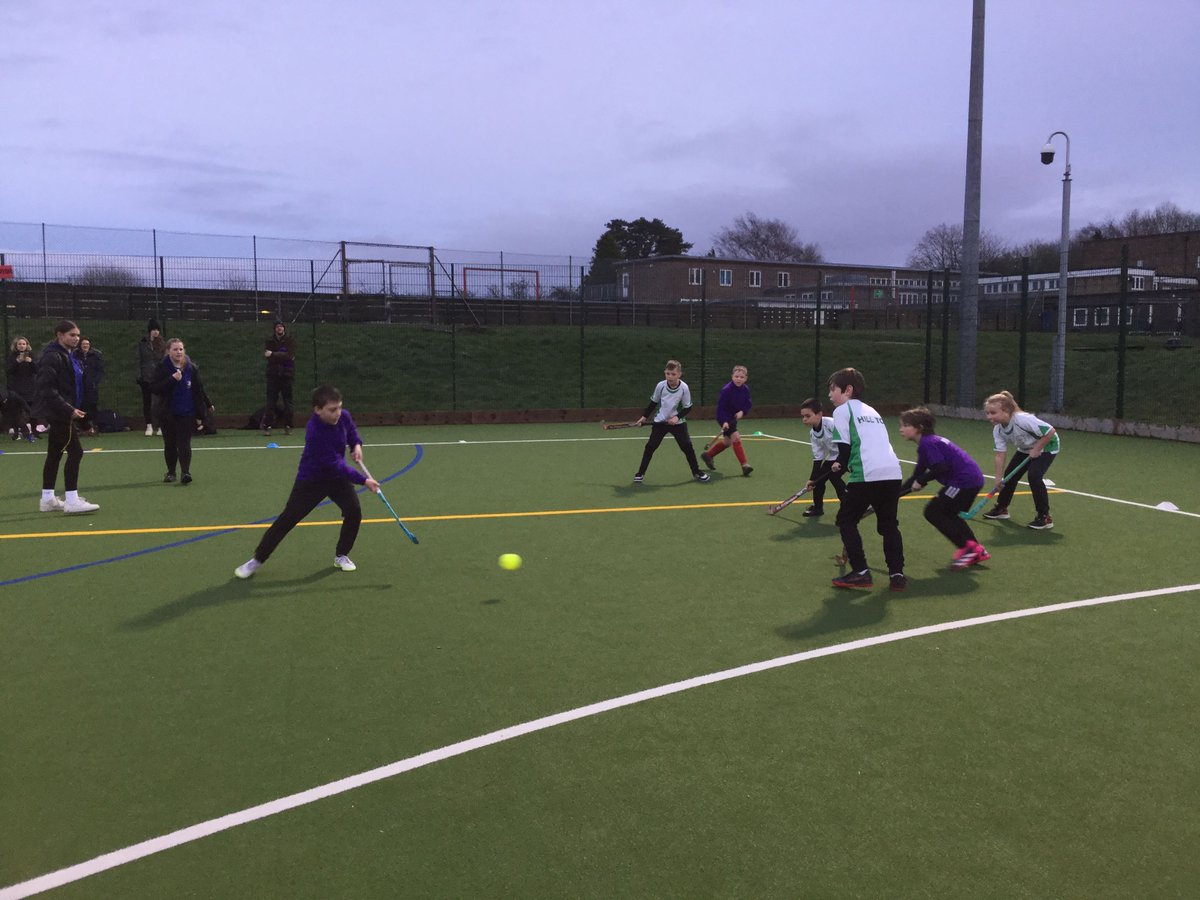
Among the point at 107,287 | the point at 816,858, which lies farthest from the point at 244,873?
the point at 107,287

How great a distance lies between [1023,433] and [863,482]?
3.25 metres

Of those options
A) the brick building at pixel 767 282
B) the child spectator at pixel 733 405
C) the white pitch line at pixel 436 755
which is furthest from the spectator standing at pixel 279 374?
the brick building at pixel 767 282

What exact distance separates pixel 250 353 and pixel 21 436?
9897 millimetres

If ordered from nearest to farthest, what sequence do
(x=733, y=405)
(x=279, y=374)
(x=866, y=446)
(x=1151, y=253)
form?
1. (x=866, y=446)
2. (x=733, y=405)
3. (x=279, y=374)
4. (x=1151, y=253)

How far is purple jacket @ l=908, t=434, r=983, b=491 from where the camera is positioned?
7.11 m

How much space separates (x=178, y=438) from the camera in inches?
458

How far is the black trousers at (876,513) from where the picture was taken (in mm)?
6566

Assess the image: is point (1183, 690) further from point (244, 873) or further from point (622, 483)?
point (622, 483)

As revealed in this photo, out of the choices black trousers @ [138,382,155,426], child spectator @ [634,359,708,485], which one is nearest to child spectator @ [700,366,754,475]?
child spectator @ [634,359,708,485]

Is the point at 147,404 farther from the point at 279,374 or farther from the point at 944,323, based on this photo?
the point at 944,323

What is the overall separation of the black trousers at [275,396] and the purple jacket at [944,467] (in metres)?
14.3

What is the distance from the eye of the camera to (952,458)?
7148mm

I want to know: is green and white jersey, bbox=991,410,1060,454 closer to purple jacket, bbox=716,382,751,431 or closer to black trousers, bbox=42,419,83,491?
purple jacket, bbox=716,382,751,431

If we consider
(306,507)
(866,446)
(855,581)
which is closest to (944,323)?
(866,446)
